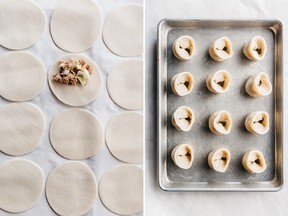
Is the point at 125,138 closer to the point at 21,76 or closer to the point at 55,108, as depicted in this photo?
the point at 55,108

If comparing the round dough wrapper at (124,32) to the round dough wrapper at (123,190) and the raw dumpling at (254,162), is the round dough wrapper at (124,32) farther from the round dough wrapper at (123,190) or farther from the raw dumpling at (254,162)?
the raw dumpling at (254,162)

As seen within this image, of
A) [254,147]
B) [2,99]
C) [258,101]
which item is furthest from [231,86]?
[2,99]

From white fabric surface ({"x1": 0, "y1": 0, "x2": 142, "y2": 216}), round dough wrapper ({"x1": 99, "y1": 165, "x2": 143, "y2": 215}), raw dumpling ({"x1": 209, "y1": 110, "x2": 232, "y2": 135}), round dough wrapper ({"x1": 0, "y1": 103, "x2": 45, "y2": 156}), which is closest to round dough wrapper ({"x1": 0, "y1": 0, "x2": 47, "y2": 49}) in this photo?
white fabric surface ({"x1": 0, "y1": 0, "x2": 142, "y2": 216})

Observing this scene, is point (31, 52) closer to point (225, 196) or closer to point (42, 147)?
point (42, 147)

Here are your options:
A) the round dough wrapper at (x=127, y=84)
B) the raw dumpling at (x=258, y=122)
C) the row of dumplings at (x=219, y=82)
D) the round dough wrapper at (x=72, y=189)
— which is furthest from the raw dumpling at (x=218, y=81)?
the round dough wrapper at (x=72, y=189)

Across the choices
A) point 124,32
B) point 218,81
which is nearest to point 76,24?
point 124,32
